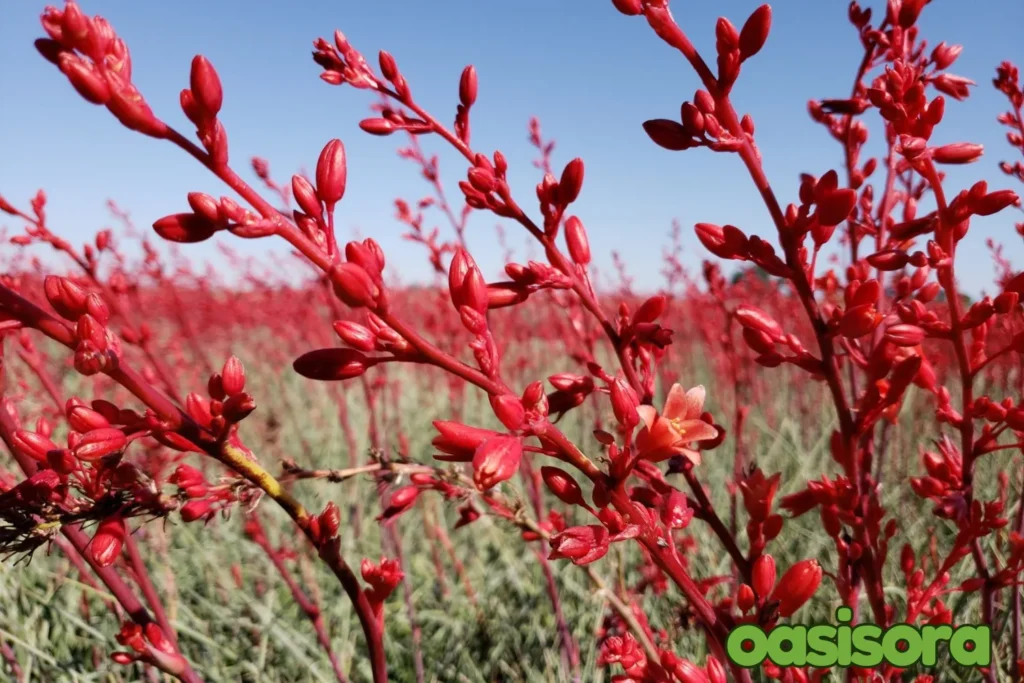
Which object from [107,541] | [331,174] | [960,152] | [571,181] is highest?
[960,152]

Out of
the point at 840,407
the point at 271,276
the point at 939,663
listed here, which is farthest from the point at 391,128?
the point at 271,276

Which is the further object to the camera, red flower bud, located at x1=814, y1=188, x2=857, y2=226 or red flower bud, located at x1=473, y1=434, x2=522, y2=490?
red flower bud, located at x1=814, y1=188, x2=857, y2=226

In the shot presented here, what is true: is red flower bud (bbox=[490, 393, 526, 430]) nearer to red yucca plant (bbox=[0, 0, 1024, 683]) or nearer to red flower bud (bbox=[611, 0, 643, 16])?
red yucca plant (bbox=[0, 0, 1024, 683])

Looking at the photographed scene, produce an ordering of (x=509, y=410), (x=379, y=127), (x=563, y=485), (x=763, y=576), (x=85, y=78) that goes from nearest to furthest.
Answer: (x=85, y=78) → (x=509, y=410) → (x=563, y=485) → (x=763, y=576) → (x=379, y=127)

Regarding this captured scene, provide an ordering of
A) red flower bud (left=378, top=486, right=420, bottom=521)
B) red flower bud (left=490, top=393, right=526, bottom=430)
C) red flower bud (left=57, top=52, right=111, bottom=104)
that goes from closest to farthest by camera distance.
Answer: red flower bud (left=57, top=52, right=111, bottom=104) < red flower bud (left=490, top=393, right=526, bottom=430) < red flower bud (left=378, top=486, right=420, bottom=521)

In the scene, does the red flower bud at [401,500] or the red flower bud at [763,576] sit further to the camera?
the red flower bud at [401,500]

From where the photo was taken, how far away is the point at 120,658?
47.8 inches

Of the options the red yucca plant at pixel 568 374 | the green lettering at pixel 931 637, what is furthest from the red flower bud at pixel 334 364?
the green lettering at pixel 931 637

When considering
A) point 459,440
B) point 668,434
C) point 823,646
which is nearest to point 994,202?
point 668,434

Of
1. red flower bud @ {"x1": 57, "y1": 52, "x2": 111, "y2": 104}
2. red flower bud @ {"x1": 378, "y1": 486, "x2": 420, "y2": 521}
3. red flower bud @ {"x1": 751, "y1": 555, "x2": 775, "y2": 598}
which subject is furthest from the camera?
red flower bud @ {"x1": 378, "y1": 486, "x2": 420, "y2": 521}

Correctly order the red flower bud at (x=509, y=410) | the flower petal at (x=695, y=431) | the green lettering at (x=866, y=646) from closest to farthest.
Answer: the red flower bud at (x=509, y=410)
the flower petal at (x=695, y=431)
the green lettering at (x=866, y=646)

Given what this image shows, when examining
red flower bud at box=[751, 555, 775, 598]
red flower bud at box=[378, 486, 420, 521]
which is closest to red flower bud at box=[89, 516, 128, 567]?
red flower bud at box=[378, 486, 420, 521]

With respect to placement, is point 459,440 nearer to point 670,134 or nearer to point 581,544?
point 581,544

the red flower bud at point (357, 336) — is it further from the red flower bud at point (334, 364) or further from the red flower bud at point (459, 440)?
the red flower bud at point (459, 440)
